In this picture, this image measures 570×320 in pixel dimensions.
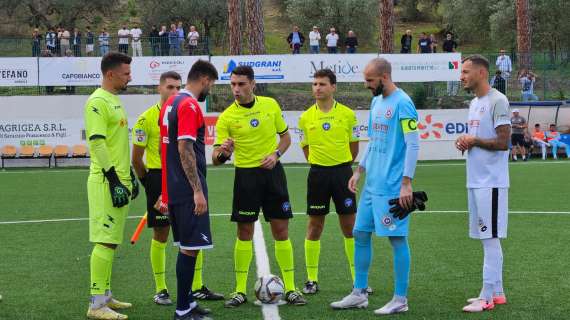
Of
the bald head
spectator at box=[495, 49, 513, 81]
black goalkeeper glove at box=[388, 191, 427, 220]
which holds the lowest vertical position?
black goalkeeper glove at box=[388, 191, 427, 220]

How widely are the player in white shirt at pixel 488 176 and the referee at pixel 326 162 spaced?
1602 mm

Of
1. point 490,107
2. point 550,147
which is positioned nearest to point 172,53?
point 550,147

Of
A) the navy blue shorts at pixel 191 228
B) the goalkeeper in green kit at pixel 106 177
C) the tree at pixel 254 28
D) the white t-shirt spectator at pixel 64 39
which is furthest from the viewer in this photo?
the white t-shirt spectator at pixel 64 39

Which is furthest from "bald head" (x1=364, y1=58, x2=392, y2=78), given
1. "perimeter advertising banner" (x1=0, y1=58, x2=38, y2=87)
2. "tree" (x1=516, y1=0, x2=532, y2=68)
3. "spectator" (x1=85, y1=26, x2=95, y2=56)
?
"tree" (x1=516, y1=0, x2=532, y2=68)

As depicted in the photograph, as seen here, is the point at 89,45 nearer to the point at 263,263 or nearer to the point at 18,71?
the point at 18,71

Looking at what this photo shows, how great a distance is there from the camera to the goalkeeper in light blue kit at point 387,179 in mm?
7488

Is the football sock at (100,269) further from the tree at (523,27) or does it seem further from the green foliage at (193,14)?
the green foliage at (193,14)

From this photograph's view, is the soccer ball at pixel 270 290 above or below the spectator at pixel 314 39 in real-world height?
below

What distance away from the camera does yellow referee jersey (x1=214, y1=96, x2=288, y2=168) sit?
8438 millimetres

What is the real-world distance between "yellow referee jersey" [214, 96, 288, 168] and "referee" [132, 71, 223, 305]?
65cm

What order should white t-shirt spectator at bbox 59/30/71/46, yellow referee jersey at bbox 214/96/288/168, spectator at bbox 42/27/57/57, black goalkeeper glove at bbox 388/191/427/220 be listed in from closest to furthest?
black goalkeeper glove at bbox 388/191/427/220 → yellow referee jersey at bbox 214/96/288/168 → spectator at bbox 42/27/57/57 → white t-shirt spectator at bbox 59/30/71/46

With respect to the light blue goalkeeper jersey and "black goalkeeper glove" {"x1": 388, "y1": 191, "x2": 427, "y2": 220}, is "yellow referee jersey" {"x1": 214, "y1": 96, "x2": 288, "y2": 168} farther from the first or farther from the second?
"black goalkeeper glove" {"x1": 388, "y1": 191, "x2": 427, "y2": 220}

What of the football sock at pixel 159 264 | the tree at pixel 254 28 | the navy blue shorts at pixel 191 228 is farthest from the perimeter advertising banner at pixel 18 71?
the navy blue shorts at pixel 191 228

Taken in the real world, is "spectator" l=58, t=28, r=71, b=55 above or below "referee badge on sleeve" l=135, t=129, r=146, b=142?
above
